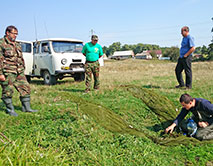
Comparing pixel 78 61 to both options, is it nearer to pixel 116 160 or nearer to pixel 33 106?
pixel 33 106

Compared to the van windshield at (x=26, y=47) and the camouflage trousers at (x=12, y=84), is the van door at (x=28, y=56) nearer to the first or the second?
the van windshield at (x=26, y=47)

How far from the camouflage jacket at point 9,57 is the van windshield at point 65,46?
4852 mm

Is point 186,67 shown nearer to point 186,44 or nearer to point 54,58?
point 186,44

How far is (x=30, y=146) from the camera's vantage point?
10.5 feet

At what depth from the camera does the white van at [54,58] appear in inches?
354

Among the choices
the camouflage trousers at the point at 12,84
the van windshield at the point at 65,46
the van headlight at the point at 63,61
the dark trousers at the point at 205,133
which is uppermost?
the van windshield at the point at 65,46

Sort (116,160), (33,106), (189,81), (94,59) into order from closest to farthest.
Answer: (116,160), (33,106), (94,59), (189,81)

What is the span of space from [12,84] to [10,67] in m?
0.37

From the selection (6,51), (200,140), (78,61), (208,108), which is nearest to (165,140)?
(200,140)

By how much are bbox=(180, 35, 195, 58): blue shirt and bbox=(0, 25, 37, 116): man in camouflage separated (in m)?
5.51

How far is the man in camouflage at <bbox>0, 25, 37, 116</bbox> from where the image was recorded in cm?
425

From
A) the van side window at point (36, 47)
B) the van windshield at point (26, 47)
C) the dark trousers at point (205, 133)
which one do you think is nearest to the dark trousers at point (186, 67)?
the dark trousers at point (205, 133)

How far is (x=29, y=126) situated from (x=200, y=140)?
3377mm

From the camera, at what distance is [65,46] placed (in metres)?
9.54
